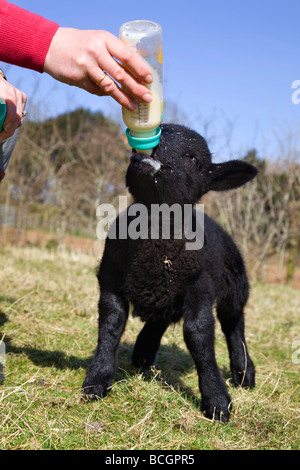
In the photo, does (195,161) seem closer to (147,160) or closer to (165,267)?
(147,160)

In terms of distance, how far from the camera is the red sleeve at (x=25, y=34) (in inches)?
81.4

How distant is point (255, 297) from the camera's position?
7.52 meters

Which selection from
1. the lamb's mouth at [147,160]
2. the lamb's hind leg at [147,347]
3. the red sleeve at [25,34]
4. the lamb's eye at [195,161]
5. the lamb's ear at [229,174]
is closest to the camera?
the red sleeve at [25,34]

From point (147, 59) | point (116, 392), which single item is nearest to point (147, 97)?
point (147, 59)

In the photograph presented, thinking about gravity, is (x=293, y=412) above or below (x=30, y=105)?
below

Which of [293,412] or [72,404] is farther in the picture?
[293,412]

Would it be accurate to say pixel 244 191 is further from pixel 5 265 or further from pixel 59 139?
pixel 5 265

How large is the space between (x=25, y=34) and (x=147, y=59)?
1.98 ft

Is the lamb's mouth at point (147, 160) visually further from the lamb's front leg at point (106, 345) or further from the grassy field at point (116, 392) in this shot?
the grassy field at point (116, 392)

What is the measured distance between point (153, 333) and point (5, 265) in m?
3.57

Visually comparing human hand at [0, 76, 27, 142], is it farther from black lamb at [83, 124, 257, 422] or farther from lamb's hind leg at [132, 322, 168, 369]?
lamb's hind leg at [132, 322, 168, 369]

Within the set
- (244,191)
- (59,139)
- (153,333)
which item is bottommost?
(153,333)

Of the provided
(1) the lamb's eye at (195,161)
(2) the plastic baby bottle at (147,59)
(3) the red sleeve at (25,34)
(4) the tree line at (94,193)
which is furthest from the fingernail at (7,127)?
(4) the tree line at (94,193)

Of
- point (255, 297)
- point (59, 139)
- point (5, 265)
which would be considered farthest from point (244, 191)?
point (5, 265)
